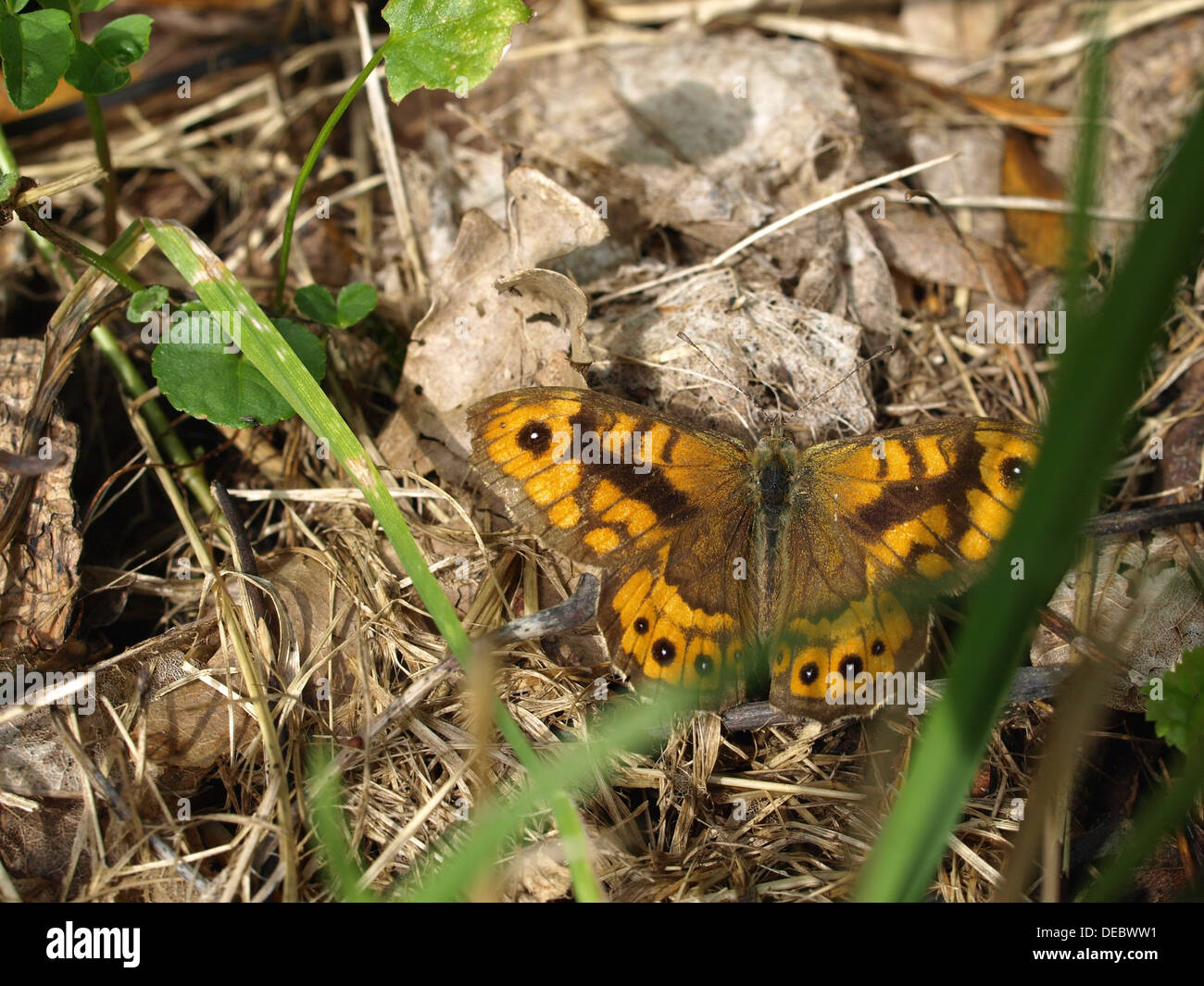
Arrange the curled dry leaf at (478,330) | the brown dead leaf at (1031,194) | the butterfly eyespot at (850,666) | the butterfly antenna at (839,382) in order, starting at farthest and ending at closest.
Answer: the brown dead leaf at (1031,194)
the curled dry leaf at (478,330)
the butterfly antenna at (839,382)
the butterfly eyespot at (850,666)

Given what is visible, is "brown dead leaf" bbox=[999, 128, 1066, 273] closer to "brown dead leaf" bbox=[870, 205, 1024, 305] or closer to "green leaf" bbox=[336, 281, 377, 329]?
"brown dead leaf" bbox=[870, 205, 1024, 305]

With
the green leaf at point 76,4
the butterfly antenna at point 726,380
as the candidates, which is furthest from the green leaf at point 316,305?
the butterfly antenna at point 726,380

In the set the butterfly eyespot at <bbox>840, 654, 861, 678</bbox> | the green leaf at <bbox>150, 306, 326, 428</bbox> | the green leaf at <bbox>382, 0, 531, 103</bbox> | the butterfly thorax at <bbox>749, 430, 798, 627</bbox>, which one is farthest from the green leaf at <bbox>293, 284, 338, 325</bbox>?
the butterfly eyespot at <bbox>840, 654, 861, 678</bbox>

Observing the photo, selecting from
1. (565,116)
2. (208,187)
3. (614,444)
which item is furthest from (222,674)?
(565,116)

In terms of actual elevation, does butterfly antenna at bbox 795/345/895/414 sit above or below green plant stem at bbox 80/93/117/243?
below

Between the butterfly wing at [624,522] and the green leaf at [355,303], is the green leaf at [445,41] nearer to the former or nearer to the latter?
the green leaf at [355,303]

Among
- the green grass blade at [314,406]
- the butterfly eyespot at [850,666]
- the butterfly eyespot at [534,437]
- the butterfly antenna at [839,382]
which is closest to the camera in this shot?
the green grass blade at [314,406]

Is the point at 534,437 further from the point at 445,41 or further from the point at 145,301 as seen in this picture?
the point at 145,301

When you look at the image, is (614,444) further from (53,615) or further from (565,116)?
(565,116)
